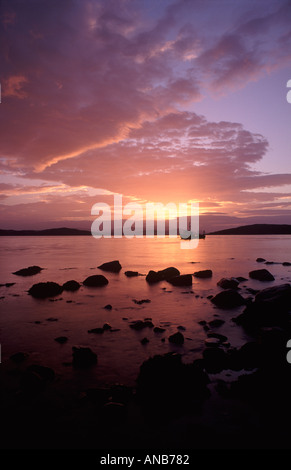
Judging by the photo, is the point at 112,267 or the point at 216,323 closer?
the point at 216,323

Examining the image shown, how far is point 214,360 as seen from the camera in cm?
936

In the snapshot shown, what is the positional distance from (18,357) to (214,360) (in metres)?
7.23

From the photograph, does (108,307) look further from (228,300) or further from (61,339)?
(228,300)

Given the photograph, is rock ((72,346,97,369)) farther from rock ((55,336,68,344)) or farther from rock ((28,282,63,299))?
rock ((28,282,63,299))

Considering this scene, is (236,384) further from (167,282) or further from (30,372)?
(167,282)

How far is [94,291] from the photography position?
22969 millimetres

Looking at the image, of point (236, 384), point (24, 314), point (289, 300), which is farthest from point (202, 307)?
point (24, 314)

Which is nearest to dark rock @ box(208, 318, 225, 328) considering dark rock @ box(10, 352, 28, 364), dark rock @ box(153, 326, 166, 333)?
dark rock @ box(153, 326, 166, 333)

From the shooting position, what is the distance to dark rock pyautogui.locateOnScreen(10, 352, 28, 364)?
9875mm

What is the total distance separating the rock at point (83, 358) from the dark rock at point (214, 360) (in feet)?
13.0

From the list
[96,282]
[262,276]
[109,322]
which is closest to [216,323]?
[109,322]

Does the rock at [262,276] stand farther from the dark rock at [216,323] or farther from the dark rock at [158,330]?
the dark rock at [158,330]

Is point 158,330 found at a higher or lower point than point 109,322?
higher
